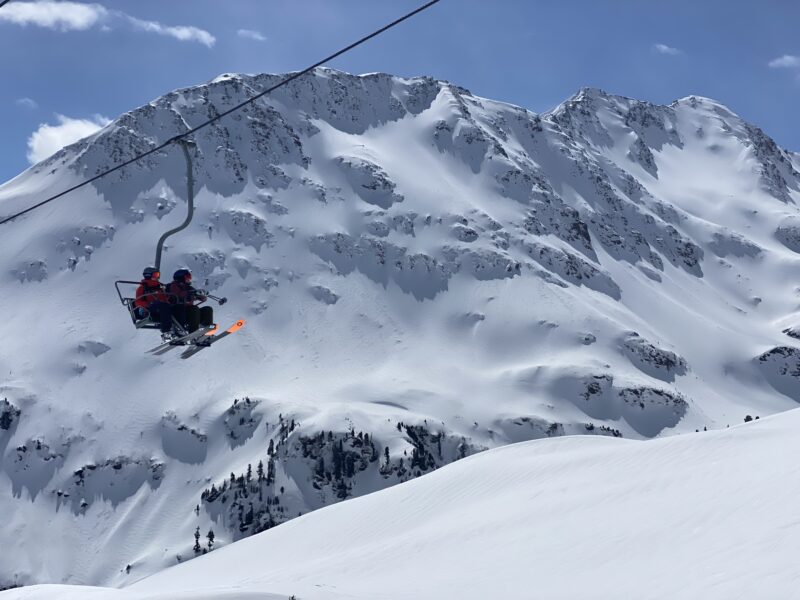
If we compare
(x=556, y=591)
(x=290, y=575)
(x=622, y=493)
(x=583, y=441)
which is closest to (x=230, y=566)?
(x=290, y=575)

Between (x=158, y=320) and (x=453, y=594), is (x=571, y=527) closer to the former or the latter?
(x=453, y=594)

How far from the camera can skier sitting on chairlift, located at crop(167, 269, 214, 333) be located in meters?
28.1

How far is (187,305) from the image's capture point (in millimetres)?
28266

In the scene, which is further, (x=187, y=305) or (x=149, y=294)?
(x=187, y=305)

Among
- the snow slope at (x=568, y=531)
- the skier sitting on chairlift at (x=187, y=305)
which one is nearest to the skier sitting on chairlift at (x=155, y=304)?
the skier sitting on chairlift at (x=187, y=305)

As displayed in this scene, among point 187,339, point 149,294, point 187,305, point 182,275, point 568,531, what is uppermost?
point 182,275

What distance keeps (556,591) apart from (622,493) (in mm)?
13418

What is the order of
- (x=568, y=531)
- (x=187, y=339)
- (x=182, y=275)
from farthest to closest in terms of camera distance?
1. (x=568, y=531)
2. (x=182, y=275)
3. (x=187, y=339)

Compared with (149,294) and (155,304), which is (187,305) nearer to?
(155,304)

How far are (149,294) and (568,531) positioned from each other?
24.6 metres

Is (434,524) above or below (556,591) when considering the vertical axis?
above

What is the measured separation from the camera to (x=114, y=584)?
195500 millimetres

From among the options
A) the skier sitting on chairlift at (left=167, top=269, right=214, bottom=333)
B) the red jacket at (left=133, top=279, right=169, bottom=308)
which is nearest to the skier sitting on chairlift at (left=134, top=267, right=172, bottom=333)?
the red jacket at (left=133, top=279, right=169, bottom=308)

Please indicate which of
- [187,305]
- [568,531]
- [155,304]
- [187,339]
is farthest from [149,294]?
[568,531]
